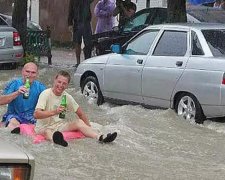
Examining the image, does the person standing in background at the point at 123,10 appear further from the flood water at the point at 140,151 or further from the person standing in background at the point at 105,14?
the flood water at the point at 140,151

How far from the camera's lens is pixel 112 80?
10.4m

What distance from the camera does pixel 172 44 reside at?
966 centimetres

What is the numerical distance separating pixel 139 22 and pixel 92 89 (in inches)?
193

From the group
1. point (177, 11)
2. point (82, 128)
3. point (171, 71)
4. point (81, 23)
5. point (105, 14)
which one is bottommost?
point (82, 128)

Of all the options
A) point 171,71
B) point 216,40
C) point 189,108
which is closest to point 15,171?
A: point 189,108

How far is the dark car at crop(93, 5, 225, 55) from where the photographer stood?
1525cm

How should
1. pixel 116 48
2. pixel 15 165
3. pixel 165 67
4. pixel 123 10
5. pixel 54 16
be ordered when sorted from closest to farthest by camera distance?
pixel 15 165 < pixel 165 67 < pixel 116 48 < pixel 123 10 < pixel 54 16

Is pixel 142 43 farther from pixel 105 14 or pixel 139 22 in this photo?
pixel 105 14

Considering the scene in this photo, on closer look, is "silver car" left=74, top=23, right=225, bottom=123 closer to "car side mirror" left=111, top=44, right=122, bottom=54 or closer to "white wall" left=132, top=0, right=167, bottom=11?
"car side mirror" left=111, top=44, right=122, bottom=54

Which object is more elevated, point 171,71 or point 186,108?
point 171,71

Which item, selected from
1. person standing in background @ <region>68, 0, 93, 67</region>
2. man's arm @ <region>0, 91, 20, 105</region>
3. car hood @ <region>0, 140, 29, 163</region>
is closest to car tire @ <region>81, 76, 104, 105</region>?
man's arm @ <region>0, 91, 20, 105</region>

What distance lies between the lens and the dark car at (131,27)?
601 inches

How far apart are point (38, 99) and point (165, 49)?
2.84 meters

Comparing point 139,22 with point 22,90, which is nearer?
point 22,90
